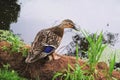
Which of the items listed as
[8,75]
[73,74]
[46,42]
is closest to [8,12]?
[46,42]

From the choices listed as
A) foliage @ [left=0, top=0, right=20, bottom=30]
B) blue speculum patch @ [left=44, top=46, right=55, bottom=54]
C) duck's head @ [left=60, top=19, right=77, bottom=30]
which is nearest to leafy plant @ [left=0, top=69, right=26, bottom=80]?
blue speculum patch @ [left=44, top=46, right=55, bottom=54]

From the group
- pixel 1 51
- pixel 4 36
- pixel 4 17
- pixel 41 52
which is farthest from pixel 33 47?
pixel 4 17

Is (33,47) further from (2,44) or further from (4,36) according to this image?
(4,36)

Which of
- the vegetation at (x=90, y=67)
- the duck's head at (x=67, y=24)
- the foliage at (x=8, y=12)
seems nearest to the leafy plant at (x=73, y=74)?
the vegetation at (x=90, y=67)

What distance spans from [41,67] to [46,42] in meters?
0.55

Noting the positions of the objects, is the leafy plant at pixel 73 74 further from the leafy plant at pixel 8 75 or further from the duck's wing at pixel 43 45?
the leafy plant at pixel 8 75

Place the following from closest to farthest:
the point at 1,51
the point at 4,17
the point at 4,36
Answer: the point at 1,51, the point at 4,36, the point at 4,17

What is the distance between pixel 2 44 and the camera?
12.9 meters

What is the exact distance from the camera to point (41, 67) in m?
11.9

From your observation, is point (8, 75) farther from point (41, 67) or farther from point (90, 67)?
point (90, 67)

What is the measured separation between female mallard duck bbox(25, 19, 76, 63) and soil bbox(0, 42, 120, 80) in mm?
243

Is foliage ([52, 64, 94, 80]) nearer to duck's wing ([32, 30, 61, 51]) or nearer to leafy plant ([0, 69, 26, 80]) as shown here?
duck's wing ([32, 30, 61, 51])

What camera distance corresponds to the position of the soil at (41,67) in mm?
11602

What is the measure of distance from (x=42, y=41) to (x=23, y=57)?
79 cm
